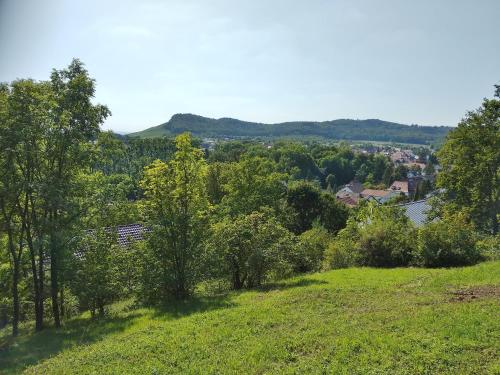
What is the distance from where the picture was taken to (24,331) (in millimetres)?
15344

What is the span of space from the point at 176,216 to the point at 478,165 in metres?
18.1

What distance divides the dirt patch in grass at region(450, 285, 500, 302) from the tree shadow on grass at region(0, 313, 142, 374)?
9.39 m

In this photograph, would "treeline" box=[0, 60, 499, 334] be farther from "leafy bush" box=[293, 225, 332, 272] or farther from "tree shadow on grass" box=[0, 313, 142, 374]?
"tree shadow on grass" box=[0, 313, 142, 374]

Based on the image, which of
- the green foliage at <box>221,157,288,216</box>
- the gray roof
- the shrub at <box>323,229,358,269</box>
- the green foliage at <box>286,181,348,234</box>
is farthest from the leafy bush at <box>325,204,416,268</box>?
the green foliage at <box>286,181,348,234</box>

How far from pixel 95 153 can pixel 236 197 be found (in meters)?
18.3

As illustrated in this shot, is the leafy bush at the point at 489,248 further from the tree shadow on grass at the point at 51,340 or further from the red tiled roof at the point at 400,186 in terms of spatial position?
the red tiled roof at the point at 400,186

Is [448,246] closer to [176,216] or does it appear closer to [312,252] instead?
[312,252]

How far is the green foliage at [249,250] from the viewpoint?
16484 mm

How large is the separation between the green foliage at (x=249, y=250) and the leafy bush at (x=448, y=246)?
5954 millimetres

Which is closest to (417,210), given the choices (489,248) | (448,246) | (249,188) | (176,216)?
(249,188)

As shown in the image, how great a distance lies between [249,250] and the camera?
1684cm

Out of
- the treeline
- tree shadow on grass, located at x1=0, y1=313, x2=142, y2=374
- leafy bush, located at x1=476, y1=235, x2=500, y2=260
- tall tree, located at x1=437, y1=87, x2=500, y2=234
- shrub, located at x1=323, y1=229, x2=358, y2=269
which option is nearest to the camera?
tree shadow on grass, located at x1=0, y1=313, x2=142, y2=374

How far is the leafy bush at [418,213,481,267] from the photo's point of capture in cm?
1853

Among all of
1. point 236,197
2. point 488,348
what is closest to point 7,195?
point 488,348
